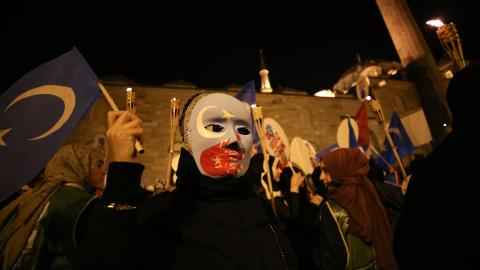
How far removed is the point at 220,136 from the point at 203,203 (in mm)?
505

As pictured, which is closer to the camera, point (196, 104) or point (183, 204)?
point (183, 204)

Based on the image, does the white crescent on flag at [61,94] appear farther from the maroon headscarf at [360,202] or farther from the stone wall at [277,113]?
the stone wall at [277,113]

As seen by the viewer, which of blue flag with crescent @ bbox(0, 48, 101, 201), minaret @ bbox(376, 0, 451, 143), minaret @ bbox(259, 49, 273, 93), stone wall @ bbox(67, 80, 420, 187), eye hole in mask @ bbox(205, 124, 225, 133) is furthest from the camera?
minaret @ bbox(259, 49, 273, 93)

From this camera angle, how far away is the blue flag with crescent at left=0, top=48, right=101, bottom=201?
1.94m

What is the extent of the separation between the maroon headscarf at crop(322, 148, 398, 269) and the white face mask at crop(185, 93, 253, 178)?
1.62 metres

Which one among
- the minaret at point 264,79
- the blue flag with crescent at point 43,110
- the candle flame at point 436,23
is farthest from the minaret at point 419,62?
the minaret at point 264,79

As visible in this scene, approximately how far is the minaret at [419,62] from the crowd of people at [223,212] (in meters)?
6.31

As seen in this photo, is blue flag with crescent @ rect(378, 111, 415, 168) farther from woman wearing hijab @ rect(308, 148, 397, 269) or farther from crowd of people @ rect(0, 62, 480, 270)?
woman wearing hijab @ rect(308, 148, 397, 269)

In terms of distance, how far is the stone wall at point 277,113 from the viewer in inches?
758

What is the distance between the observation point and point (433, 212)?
1138mm

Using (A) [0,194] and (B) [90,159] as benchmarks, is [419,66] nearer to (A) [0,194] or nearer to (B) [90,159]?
(B) [90,159]

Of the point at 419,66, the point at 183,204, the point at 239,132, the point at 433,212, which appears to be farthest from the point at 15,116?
the point at 419,66

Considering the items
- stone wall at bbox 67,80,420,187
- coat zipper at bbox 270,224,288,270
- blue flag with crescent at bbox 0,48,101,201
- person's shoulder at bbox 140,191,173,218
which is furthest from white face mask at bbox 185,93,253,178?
stone wall at bbox 67,80,420,187

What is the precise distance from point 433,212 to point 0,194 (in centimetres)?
250
